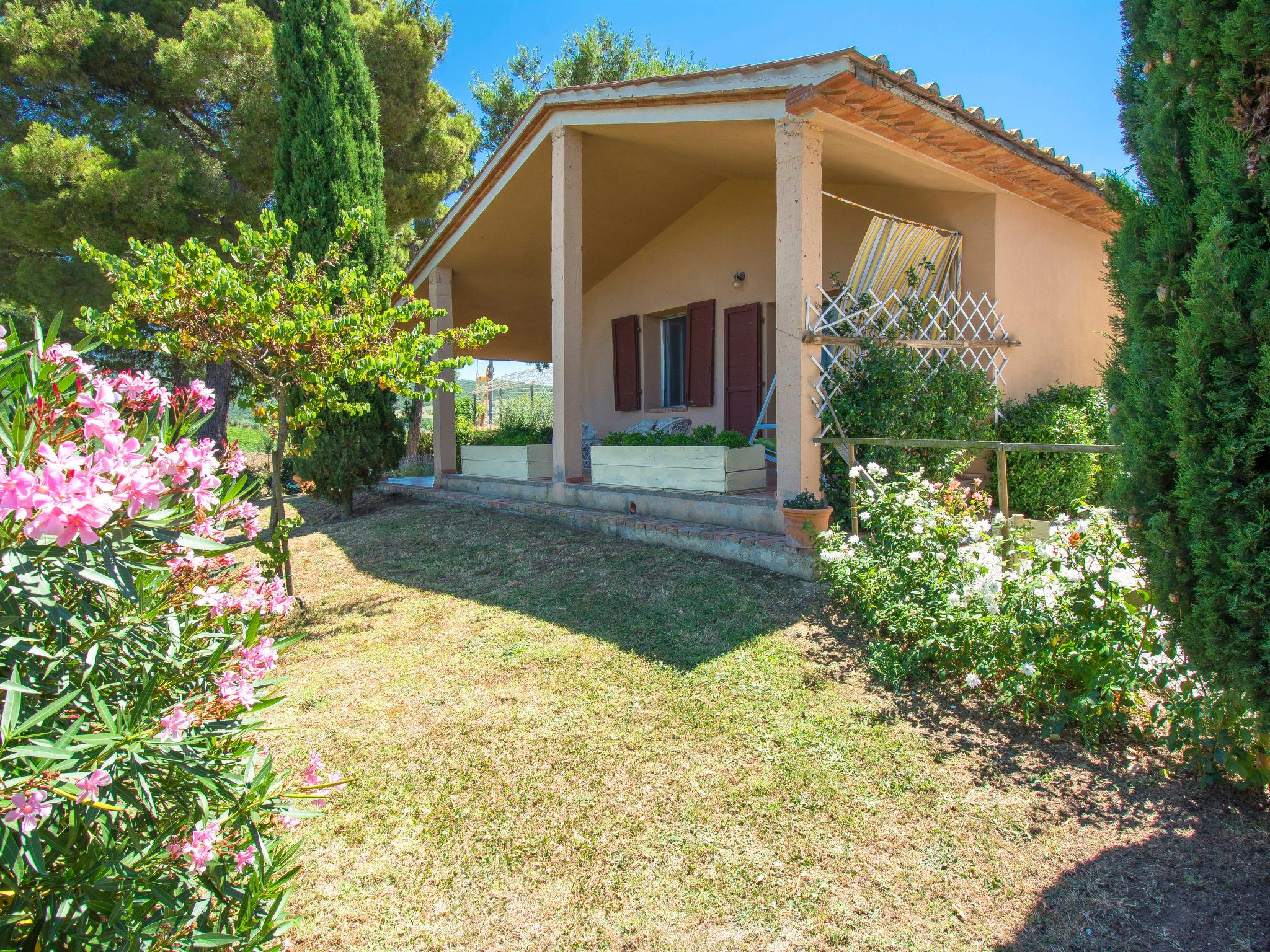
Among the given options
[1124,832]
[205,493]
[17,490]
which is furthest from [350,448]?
[1124,832]

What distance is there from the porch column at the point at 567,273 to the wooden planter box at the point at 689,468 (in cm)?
69

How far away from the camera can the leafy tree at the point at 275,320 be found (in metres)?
4.87

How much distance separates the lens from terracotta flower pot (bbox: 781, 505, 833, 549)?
528 cm

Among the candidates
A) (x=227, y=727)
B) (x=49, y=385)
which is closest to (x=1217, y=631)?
(x=227, y=727)

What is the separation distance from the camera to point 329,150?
29.7 ft

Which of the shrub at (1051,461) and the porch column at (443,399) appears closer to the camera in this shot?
the shrub at (1051,461)

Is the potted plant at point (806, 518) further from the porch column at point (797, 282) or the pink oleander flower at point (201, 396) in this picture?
the pink oleander flower at point (201, 396)

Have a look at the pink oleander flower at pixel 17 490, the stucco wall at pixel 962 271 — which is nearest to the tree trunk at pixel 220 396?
the stucco wall at pixel 962 271

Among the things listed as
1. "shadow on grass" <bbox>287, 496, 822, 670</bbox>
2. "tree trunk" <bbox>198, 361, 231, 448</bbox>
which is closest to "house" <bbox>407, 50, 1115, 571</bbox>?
"shadow on grass" <bbox>287, 496, 822, 670</bbox>

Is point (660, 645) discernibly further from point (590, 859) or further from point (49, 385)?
point (49, 385)

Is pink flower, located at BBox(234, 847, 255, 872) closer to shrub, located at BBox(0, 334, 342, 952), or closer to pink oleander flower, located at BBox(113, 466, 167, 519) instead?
shrub, located at BBox(0, 334, 342, 952)

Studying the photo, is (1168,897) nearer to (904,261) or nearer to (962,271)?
(904,261)

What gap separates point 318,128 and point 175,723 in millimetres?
9291

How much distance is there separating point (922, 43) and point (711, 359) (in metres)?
8.67
